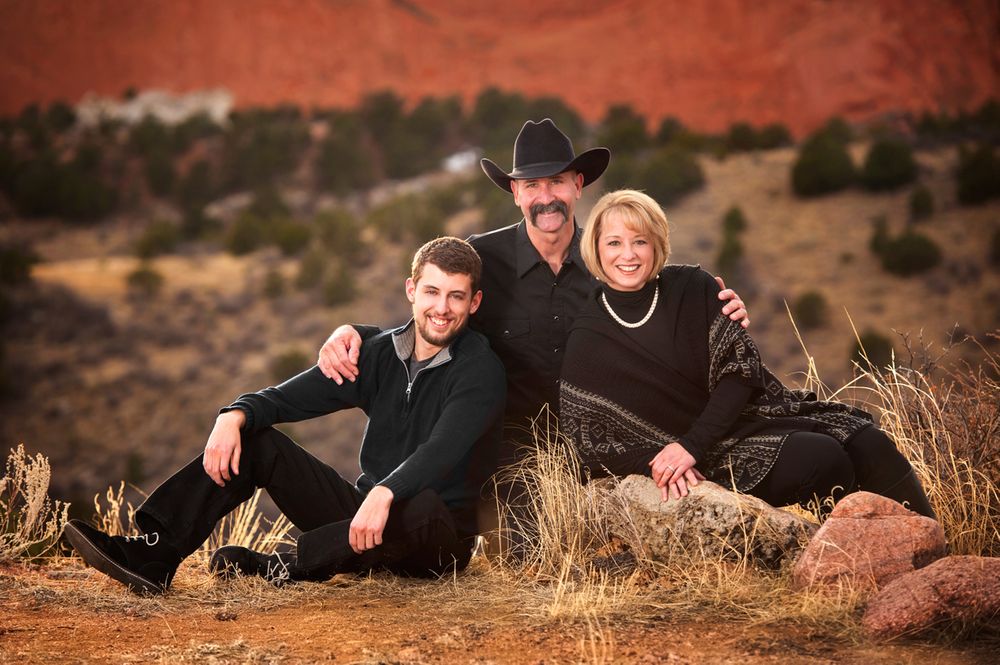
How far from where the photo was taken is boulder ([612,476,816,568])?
3.79 metres

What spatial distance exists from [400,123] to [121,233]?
11617mm

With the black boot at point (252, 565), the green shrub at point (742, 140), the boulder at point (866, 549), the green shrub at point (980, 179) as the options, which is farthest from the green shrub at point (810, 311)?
the black boot at point (252, 565)

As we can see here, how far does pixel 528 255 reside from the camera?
495cm

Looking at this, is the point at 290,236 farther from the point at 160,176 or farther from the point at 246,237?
the point at 160,176

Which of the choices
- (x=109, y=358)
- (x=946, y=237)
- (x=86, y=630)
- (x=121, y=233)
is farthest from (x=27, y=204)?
(x=86, y=630)

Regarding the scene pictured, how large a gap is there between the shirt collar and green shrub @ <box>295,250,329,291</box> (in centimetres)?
2167

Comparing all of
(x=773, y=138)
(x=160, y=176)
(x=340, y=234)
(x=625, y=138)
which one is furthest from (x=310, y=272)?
(x=773, y=138)

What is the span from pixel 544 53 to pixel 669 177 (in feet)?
68.4

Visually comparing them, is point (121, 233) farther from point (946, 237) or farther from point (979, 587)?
point (979, 587)

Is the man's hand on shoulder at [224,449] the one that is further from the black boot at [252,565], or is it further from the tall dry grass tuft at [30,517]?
the tall dry grass tuft at [30,517]

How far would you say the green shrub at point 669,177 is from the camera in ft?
89.8

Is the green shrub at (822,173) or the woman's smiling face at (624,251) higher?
the green shrub at (822,173)

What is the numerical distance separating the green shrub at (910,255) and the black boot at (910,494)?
2047 centimetres

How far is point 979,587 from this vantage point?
3.10m
